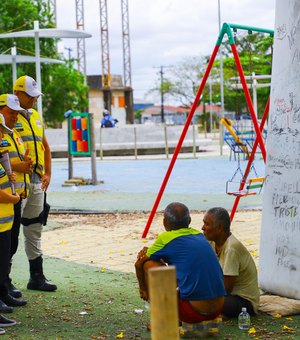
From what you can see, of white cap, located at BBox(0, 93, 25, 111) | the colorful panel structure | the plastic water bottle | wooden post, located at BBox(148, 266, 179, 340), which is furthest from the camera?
the colorful panel structure

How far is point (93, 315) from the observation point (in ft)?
21.1

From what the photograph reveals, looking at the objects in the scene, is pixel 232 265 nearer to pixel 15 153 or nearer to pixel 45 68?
pixel 15 153

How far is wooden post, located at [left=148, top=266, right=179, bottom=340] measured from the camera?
3.07 m

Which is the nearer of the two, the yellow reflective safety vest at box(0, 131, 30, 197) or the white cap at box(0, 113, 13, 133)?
the white cap at box(0, 113, 13, 133)

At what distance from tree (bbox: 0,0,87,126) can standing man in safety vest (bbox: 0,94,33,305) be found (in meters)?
27.9

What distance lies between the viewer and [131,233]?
10992 millimetres

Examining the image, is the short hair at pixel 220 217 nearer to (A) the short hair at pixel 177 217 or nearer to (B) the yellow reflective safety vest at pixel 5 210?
(A) the short hair at pixel 177 217

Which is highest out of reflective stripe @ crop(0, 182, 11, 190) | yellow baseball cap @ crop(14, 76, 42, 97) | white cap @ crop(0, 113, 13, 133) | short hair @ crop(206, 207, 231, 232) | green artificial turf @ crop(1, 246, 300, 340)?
yellow baseball cap @ crop(14, 76, 42, 97)

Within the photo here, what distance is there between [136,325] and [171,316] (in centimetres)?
304

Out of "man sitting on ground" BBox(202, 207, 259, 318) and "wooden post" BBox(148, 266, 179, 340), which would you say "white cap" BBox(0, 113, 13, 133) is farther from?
"wooden post" BBox(148, 266, 179, 340)

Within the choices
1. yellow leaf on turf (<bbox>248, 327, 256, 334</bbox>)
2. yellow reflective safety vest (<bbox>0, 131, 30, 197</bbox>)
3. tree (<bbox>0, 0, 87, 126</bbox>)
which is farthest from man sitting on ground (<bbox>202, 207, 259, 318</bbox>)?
tree (<bbox>0, 0, 87, 126</bbox>)

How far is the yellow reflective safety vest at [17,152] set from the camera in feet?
21.4

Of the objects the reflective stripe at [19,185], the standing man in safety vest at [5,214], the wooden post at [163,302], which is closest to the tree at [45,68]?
the reflective stripe at [19,185]

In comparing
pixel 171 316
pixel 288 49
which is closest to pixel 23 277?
pixel 288 49
